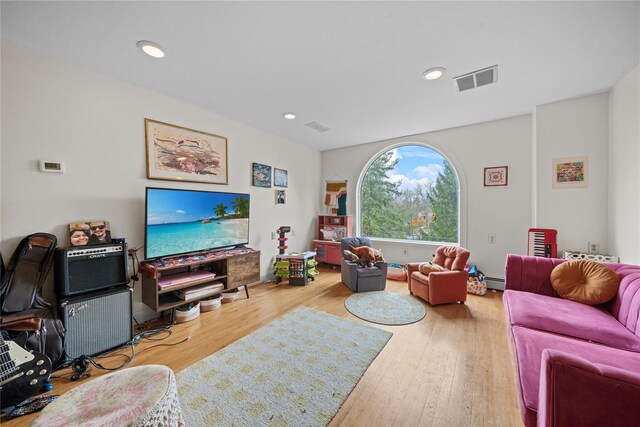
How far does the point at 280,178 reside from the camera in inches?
171

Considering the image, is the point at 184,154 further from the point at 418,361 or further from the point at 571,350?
the point at 571,350

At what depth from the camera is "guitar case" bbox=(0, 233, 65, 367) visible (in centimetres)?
163

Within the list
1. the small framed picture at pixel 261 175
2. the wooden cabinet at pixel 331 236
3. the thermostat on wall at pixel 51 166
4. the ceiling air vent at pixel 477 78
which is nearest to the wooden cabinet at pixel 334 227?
the wooden cabinet at pixel 331 236

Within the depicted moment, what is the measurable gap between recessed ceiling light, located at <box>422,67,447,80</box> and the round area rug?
259 centimetres

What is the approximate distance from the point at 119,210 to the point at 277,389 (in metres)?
2.35

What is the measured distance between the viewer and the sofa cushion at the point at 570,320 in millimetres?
1502

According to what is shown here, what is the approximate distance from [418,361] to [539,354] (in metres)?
0.87

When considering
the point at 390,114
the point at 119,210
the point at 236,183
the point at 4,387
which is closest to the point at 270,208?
the point at 236,183

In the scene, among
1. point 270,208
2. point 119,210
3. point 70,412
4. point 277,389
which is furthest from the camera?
point 270,208

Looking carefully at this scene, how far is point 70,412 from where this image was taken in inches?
37.0

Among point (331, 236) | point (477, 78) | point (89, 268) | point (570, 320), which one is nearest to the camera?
point (570, 320)

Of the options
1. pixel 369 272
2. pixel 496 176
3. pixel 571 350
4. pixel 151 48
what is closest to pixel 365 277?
pixel 369 272

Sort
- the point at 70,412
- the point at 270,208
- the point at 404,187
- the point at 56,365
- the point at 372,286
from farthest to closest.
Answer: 1. the point at 404,187
2. the point at 270,208
3. the point at 372,286
4. the point at 56,365
5. the point at 70,412

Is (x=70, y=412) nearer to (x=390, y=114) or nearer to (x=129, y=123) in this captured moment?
(x=129, y=123)
